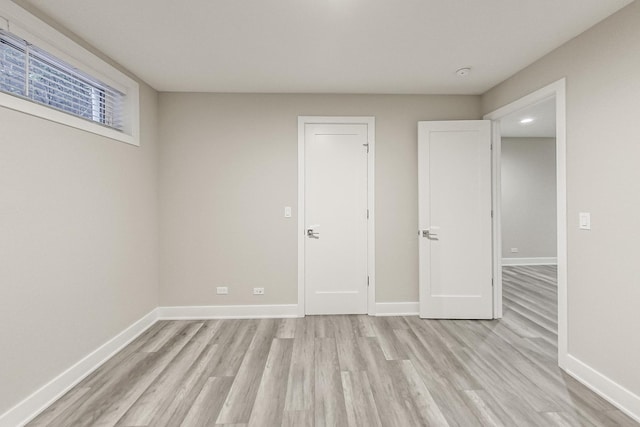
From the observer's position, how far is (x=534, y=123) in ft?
16.1

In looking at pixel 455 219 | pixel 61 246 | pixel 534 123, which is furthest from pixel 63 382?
pixel 534 123

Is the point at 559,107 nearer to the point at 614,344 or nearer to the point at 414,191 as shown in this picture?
the point at 414,191

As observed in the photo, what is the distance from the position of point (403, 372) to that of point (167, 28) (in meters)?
3.07

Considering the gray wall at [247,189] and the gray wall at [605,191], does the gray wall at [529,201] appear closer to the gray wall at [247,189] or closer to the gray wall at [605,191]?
the gray wall at [247,189]

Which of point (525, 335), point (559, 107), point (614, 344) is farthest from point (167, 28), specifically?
point (525, 335)

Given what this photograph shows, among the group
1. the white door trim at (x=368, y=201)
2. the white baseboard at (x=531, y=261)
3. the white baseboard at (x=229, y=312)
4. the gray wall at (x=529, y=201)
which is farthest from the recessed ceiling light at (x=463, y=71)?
the white baseboard at (x=531, y=261)

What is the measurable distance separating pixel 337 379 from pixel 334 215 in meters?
1.70

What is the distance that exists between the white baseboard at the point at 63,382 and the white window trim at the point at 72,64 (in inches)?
68.5

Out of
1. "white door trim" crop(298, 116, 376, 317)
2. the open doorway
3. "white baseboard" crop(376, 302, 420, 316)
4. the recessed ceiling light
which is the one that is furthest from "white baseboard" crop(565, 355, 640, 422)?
the open doorway

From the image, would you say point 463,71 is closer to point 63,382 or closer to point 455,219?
point 455,219

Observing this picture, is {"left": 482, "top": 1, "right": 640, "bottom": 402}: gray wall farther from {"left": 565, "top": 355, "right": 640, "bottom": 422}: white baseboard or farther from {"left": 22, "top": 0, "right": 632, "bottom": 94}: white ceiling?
{"left": 22, "top": 0, "right": 632, "bottom": 94}: white ceiling

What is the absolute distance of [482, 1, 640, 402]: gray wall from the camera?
1.76 metres

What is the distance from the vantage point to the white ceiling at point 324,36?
71.2 inches

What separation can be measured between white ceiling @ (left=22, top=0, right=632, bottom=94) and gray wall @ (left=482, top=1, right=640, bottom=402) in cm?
24
